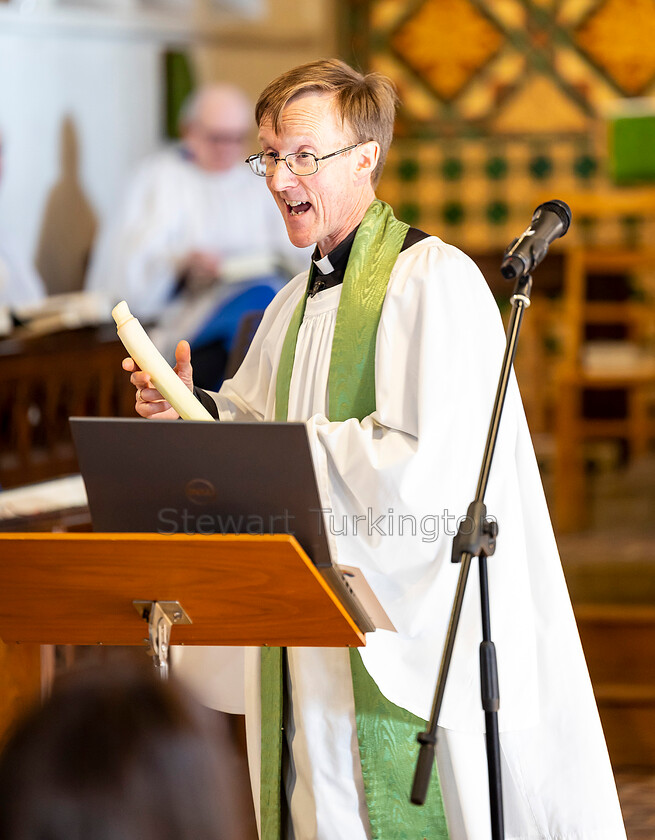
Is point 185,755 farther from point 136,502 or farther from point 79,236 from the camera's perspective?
point 79,236

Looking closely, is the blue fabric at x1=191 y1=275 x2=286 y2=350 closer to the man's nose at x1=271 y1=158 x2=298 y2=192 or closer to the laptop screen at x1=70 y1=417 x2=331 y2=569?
the man's nose at x1=271 y1=158 x2=298 y2=192

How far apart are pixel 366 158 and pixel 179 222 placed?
5.48 meters

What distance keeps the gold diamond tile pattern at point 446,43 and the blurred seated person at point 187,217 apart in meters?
1.98

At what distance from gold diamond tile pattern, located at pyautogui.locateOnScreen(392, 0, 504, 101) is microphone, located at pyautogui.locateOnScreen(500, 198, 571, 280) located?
7.47m

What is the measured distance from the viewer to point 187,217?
7.36 m

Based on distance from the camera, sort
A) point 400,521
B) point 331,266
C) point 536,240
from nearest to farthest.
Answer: point 536,240 < point 400,521 < point 331,266

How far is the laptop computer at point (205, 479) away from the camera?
158cm

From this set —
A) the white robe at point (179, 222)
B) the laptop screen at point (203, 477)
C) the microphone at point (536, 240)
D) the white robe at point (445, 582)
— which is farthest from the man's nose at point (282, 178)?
the white robe at point (179, 222)

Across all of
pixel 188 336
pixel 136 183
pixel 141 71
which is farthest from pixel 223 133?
pixel 188 336

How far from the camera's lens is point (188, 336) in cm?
589

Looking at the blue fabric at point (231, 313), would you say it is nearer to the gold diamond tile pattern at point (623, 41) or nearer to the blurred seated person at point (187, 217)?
the blurred seated person at point (187, 217)

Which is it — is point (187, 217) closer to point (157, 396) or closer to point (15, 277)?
point (15, 277)

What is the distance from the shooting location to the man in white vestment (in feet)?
6.15

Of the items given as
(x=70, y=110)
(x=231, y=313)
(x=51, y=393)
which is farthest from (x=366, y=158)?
(x=70, y=110)
